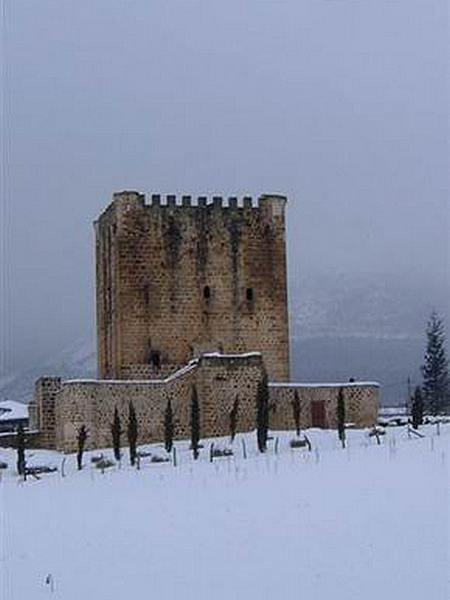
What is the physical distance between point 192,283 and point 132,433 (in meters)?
10.6

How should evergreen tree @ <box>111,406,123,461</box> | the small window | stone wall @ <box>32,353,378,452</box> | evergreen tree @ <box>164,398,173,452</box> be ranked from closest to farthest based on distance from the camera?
evergreen tree @ <box>111,406,123,461</box>, evergreen tree @ <box>164,398,173,452</box>, stone wall @ <box>32,353,378,452</box>, the small window

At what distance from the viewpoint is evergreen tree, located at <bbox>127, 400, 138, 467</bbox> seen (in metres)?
38.8

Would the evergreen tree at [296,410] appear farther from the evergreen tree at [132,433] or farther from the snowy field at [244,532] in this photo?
the snowy field at [244,532]

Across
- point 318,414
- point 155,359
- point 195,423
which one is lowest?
point 318,414

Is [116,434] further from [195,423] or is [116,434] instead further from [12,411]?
[12,411]

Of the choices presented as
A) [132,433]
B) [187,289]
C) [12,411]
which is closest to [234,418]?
[132,433]

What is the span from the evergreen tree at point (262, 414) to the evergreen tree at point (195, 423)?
1715mm

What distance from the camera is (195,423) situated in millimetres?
39719

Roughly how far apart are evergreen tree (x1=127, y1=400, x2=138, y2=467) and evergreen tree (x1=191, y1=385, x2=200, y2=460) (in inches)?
64.4

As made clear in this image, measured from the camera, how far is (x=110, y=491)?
2923 cm

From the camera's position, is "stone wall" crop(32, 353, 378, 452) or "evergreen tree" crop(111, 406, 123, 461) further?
"stone wall" crop(32, 353, 378, 452)

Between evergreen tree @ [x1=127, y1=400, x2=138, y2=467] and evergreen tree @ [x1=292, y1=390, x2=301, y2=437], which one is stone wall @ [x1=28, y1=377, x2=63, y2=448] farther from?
evergreen tree @ [x1=292, y1=390, x2=301, y2=437]

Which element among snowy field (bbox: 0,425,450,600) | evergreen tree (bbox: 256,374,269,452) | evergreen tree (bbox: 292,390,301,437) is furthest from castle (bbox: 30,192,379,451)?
snowy field (bbox: 0,425,450,600)

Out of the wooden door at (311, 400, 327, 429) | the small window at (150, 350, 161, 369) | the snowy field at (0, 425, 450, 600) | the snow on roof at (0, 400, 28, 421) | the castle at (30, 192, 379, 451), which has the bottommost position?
the snow on roof at (0, 400, 28, 421)
